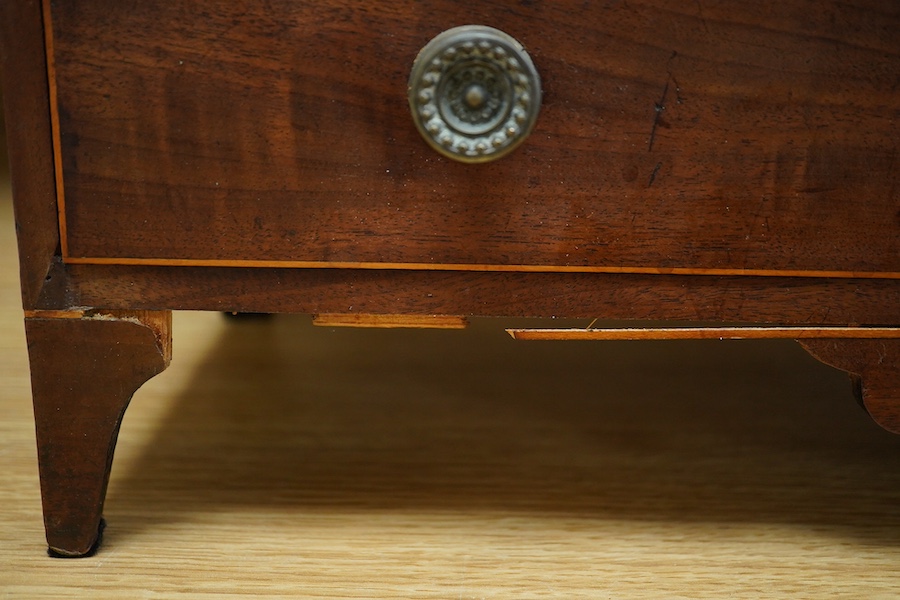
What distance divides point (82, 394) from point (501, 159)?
1.48 ft

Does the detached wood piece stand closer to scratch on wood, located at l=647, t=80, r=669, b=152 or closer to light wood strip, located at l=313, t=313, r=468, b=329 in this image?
light wood strip, located at l=313, t=313, r=468, b=329

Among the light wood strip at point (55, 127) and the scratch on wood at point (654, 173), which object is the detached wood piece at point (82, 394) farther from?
the scratch on wood at point (654, 173)

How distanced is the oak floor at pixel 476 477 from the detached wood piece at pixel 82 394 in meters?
0.06

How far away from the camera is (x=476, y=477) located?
1.18 meters

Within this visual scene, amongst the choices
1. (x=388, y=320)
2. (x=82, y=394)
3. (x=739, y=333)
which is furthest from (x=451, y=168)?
(x=82, y=394)

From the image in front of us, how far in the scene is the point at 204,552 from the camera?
1.00 m

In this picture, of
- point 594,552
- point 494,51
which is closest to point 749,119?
point 494,51

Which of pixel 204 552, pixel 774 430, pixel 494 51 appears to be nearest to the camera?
pixel 494 51

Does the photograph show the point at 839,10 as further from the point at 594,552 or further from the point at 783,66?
the point at 594,552

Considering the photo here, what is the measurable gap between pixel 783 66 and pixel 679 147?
0.11 metres

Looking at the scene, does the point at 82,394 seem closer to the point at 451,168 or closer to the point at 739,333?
the point at 451,168

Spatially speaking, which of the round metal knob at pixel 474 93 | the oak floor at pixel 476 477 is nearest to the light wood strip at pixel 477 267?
the round metal knob at pixel 474 93

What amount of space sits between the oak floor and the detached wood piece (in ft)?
0.18

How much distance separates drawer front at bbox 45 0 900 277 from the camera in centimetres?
83
